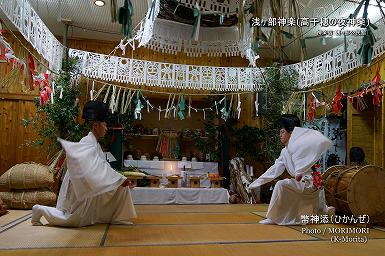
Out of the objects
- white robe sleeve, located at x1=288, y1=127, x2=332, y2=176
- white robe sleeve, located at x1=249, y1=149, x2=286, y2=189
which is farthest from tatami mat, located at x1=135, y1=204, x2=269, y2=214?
white robe sleeve, located at x1=288, y1=127, x2=332, y2=176

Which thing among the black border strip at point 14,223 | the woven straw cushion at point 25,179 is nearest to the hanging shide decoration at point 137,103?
the woven straw cushion at point 25,179

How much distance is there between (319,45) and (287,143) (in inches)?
177

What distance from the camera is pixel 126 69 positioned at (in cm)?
682

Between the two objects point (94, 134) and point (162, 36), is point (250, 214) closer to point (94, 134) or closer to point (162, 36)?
point (94, 134)

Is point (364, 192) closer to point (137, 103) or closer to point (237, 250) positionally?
point (237, 250)

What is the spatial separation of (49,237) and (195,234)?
1263mm

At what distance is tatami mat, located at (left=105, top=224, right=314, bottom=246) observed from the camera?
2.96 m

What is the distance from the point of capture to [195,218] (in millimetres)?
4352

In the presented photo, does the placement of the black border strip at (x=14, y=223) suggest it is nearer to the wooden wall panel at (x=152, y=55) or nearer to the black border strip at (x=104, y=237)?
the black border strip at (x=104, y=237)

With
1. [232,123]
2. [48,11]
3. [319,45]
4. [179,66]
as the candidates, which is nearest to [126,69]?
[179,66]

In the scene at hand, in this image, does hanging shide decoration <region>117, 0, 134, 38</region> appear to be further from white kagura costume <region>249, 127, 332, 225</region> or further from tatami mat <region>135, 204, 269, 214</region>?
tatami mat <region>135, 204, 269, 214</region>

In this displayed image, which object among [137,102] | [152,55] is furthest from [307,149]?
[152,55]

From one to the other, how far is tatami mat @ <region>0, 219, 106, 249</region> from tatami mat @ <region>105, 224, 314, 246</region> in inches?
5.8

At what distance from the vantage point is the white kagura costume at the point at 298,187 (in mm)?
3838
